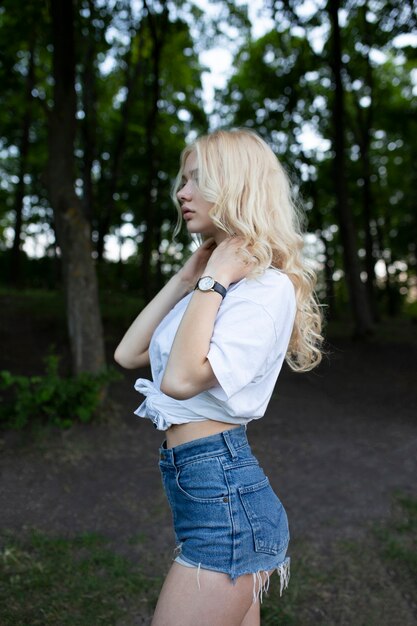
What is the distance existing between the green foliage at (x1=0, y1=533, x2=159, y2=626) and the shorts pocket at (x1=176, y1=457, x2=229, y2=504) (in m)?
2.26

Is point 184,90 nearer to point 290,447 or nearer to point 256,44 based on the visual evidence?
point 256,44

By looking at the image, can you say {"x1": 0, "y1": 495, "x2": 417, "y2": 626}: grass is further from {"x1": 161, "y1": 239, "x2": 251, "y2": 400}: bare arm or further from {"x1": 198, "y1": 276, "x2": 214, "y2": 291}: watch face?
{"x1": 198, "y1": 276, "x2": 214, "y2": 291}: watch face

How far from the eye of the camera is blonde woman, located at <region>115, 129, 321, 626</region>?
1593mm

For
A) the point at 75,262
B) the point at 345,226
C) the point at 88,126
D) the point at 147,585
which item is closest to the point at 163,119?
the point at 88,126

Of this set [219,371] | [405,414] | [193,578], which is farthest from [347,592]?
[405,414]

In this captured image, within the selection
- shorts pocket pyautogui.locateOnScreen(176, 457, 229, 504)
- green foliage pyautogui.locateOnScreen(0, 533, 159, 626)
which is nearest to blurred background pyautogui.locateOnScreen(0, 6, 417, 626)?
green foliage pyautogui.locateOnScreen(0, 533, 159, 626)

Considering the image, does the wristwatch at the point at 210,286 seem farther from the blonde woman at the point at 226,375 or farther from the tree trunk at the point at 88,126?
the tree trunk at the point at 88,126

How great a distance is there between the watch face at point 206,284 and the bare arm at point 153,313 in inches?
17.6

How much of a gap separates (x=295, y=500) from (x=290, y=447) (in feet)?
4.50

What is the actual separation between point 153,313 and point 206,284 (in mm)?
549

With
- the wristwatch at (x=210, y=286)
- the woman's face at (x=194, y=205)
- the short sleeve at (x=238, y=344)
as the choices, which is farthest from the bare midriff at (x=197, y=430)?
the woman's face at (x=194, y=205)

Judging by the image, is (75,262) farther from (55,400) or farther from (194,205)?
(194,205)

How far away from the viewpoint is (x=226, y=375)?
5.12 ft

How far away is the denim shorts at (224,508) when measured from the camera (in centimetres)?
163
